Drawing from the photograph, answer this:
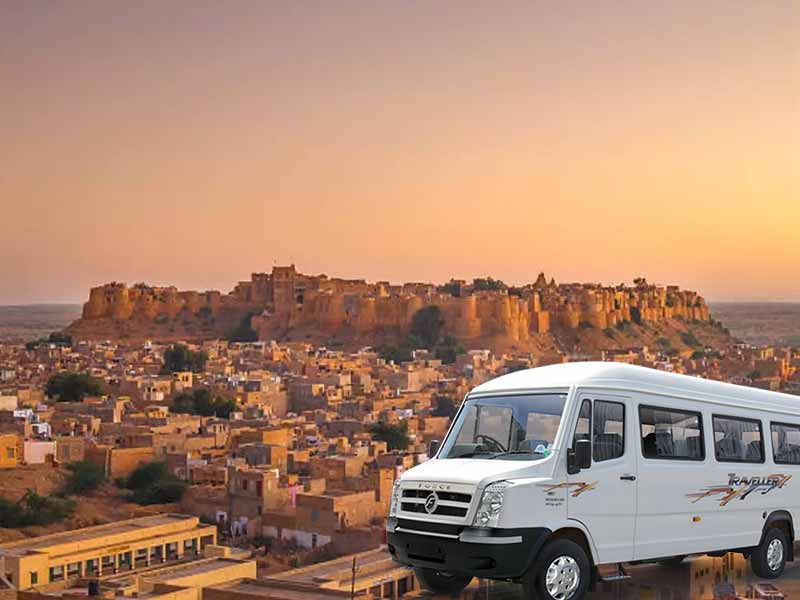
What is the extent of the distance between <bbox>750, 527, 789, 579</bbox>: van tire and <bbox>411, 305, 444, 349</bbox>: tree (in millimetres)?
68427

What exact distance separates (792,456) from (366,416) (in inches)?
1199

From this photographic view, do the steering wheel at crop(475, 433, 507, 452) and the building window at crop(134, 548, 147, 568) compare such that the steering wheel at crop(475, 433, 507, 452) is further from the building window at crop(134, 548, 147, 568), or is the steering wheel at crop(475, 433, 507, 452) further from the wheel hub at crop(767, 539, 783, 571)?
the building window at crop(134, 548, 147, 568)

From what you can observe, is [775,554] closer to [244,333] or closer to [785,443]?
[785,443]

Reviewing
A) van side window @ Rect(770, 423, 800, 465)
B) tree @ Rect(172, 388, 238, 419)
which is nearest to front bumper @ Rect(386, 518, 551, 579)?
van side window @ Rect(770, 423, 800, 465)

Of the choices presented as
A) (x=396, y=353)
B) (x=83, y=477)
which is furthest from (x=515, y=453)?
(x=396, y=353)

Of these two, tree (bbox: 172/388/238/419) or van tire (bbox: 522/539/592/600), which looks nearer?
van tire (bbox: 522/539/592/600)

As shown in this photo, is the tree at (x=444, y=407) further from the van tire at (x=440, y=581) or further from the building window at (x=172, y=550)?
the van tire at (x=440, y=581)

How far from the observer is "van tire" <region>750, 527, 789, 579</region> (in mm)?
6566

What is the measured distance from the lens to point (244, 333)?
8394 cm

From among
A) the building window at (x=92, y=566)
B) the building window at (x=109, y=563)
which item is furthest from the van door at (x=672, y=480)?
the building window at (x=109, y=563)

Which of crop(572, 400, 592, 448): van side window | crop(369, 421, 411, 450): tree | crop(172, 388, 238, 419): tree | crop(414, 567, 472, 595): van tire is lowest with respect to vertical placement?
crop(369, 421, 411, 450): tree

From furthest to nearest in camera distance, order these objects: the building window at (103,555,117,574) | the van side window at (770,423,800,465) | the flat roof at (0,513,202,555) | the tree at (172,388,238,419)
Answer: the tree at (172,388,238,419) < the flat roof at (0,513,202,555) < the building window at (103,555,117,574) < the van side window at (770,423,800,465)

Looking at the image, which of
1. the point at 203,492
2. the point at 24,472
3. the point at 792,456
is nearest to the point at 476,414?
the point at 792,456

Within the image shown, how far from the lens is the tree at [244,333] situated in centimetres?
8362
